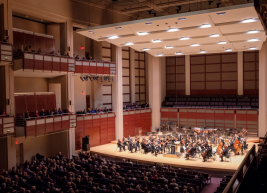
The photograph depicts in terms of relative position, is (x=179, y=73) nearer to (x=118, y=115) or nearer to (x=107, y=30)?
(x=118, y=115)

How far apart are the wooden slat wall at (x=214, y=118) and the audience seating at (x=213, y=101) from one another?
51cm

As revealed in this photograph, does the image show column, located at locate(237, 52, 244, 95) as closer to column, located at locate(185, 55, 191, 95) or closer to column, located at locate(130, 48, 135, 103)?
column, located at locate(185, 55, 191, 95)

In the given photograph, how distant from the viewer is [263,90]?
1944cm

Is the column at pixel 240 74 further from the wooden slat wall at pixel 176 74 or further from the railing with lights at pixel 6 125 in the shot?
the railing with lights at pixel 6 125

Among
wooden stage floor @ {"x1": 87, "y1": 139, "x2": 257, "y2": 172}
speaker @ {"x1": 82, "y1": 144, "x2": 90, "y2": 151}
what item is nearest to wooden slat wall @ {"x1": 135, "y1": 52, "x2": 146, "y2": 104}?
wooden stage floor @ {"x1": 87, "y1": 139, "x2": 257, "y2": 172}

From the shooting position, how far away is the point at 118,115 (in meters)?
19.9

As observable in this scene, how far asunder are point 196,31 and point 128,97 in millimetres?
10618

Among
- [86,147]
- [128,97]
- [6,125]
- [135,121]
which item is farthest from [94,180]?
[128,97]

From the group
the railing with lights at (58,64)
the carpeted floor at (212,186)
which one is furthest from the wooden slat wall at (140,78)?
the carpeted floor at (212,186)

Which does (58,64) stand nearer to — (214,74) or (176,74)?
(176,74)

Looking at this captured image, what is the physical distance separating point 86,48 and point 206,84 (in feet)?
36.0

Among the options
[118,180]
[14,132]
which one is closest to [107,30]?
[14,132]

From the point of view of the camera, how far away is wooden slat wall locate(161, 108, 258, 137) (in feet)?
67.1

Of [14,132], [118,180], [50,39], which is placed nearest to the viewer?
[118,180]
